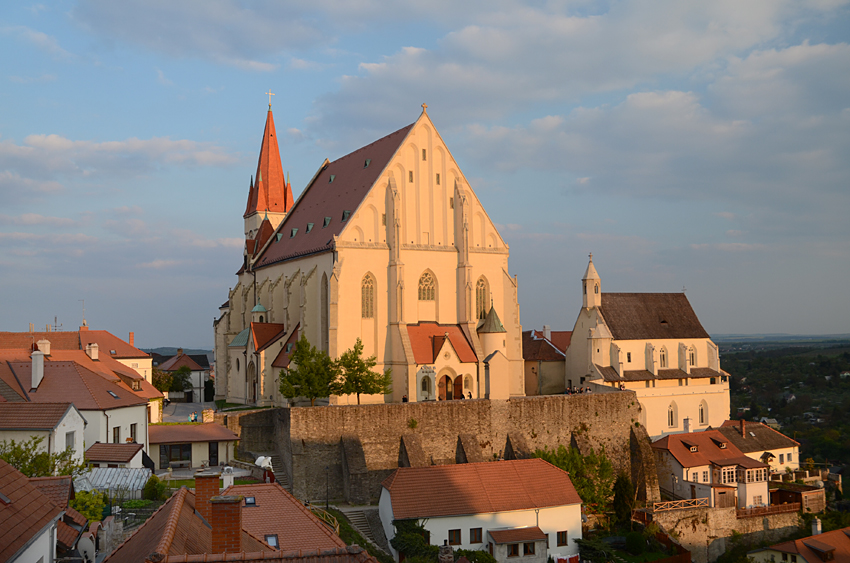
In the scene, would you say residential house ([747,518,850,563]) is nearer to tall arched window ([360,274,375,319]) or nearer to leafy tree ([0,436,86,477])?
tall arched window ([360,274,375,319])

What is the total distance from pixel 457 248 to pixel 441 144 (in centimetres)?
783

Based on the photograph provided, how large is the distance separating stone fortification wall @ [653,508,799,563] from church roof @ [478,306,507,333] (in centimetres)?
1648

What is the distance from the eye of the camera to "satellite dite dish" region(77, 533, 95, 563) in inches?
771

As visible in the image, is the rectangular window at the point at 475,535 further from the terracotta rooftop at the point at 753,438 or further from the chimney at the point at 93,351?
the chimney at the point at 93,351

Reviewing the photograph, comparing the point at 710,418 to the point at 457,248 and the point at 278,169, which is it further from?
the point at 278,169

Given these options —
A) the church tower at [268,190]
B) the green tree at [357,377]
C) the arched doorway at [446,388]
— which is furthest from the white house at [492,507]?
the church tower at [268,190]

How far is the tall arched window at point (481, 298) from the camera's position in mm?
55688

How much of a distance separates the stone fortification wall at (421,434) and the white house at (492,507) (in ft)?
13.0

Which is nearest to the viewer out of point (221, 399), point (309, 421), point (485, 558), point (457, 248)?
point (485, 558)

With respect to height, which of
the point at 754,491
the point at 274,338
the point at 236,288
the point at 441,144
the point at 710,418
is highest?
the point at 441,144

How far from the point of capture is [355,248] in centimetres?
5172

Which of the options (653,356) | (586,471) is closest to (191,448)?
(586,471)

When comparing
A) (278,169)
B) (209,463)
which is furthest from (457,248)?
(278,169)

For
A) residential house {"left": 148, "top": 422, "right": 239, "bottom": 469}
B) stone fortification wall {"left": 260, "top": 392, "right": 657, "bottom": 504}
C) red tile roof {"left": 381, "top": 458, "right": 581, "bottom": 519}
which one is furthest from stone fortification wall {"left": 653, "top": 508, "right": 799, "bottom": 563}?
residential house {"left": 148, "top": 422, "right": 239, "bottom": 469}
